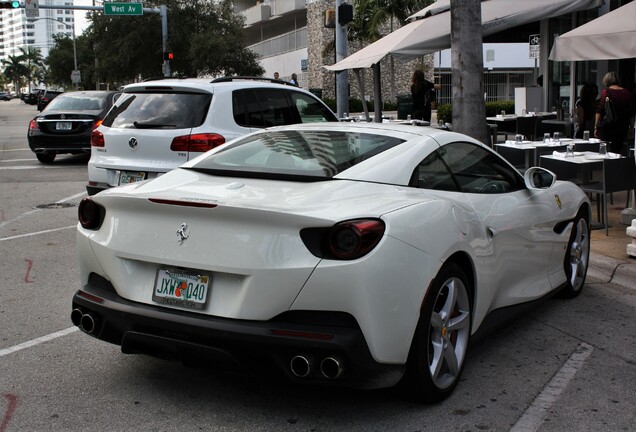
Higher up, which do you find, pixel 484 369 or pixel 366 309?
pixel 366 309

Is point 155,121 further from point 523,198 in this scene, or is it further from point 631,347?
point 631,347

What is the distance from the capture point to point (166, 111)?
29.5 ft

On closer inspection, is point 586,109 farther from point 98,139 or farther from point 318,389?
point 318,389

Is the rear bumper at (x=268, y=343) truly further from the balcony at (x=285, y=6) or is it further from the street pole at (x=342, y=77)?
the balcony at (x=285, y=6)

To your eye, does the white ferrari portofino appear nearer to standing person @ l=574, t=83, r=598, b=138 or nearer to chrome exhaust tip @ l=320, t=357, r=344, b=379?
chrome exhaust tip @ l=320, t=357, r=344, b=379

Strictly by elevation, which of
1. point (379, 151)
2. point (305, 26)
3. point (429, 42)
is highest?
point (305, 26)

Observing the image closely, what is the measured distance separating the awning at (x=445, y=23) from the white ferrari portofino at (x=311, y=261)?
877 centimetres

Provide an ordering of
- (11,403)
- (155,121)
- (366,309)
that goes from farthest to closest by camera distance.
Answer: (155,121) → (11,403) → (366,309)

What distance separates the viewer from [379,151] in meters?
4.59

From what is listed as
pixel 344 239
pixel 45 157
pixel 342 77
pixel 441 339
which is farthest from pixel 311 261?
pixel 342 77

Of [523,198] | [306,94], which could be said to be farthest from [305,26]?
[523,198]

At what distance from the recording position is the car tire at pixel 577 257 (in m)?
6.18

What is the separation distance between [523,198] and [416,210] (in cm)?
163

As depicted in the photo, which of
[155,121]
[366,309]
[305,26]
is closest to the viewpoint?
[366,309]
